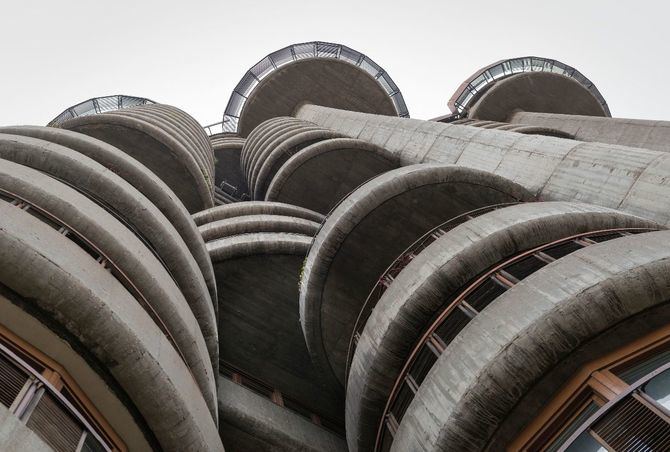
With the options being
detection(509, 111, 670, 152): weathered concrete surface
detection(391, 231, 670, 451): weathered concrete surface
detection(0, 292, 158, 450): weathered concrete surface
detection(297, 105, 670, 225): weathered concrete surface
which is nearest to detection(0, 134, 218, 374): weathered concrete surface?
detection(0, 292, 158, 450): weathered concrete surface

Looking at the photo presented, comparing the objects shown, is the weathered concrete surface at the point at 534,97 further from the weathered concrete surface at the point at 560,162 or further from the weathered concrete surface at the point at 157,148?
the weathered concrete surface at the point at 157,148

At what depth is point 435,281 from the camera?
361 inches

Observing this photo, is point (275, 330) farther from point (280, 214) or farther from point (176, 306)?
point (176, 306)

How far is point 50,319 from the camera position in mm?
6676

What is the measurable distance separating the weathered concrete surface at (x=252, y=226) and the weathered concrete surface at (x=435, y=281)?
7.42m

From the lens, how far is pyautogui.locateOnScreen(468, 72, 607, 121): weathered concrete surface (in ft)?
127

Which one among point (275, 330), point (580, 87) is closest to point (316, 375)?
point (275, 330)

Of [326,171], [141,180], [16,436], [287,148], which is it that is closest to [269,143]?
[287,148]

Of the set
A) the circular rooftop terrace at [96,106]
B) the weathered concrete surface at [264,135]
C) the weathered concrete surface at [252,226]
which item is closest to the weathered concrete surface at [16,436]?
the weathered concrete surface at [252,226]

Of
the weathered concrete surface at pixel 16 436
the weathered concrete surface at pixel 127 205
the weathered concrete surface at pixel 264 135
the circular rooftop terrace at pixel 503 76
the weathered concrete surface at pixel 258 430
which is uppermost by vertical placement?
the circular rooftop terrace at pixel 503 76

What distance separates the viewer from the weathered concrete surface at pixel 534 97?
38.6m

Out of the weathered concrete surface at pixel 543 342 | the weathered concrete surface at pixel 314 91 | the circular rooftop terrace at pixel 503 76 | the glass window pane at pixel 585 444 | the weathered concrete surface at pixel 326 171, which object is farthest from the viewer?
the weathered concrete surface at pixel 314 91

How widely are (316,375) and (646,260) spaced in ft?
31.1

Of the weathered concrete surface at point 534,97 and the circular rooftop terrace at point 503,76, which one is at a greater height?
the circular rooftop terrace at point 503,76
